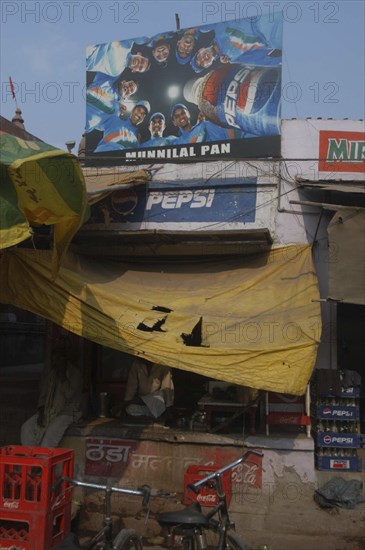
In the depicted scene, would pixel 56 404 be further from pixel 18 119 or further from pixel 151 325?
pixel 18 119

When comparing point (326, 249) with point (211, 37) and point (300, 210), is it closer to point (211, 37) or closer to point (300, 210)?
point (300, 210)

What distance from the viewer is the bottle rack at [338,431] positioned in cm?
666

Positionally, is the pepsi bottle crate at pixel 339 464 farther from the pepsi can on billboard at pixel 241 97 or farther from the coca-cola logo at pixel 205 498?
the pepsi can on billboard at pixel 241 97

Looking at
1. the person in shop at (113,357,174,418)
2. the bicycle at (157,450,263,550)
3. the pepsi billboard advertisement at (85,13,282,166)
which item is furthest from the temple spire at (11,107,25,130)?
the bicycle at (157,450,263,550)

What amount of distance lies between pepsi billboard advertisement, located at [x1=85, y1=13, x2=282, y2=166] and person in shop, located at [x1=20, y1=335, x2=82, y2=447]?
9.77 feet

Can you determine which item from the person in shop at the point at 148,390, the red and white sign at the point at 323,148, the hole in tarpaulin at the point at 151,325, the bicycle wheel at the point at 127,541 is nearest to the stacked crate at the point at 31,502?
the bicycle wheel at the point at 127,541

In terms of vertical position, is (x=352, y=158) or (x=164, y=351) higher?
(x=352, y=158)

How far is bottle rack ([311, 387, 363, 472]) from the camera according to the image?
6.66m

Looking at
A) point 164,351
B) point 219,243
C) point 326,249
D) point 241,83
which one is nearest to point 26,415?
point 164,351

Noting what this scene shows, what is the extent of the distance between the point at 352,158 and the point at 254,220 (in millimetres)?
1624

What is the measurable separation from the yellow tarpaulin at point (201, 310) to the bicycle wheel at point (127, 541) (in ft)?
6.53

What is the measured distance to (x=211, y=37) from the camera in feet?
26.4

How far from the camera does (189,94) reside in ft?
26.5

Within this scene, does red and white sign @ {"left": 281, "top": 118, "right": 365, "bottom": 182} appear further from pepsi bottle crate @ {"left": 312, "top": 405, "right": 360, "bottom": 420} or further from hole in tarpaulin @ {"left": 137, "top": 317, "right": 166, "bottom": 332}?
pepsi bottle crate @ {"left": 312, "top": 405, "right": 360, "bottom": 420}
